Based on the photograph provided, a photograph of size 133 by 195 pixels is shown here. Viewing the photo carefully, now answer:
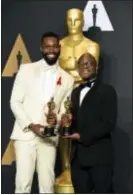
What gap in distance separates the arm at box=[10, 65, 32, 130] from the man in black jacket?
13.7 inches

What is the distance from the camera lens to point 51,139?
3059 mm

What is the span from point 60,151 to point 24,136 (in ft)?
2.45

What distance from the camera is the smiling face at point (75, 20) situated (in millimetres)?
3752

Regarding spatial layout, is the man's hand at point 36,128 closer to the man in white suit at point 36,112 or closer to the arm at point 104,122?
the man in white suit at point 36,112

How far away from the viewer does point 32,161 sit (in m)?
3.00

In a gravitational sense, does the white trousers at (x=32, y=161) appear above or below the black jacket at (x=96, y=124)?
below

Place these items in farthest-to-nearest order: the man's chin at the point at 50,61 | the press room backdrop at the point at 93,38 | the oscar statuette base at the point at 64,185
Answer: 1. the press room backdrop at the point at 93,38
2. the oscar statuette base at the point at 64,185
3. the man's chin at the point at 50,61

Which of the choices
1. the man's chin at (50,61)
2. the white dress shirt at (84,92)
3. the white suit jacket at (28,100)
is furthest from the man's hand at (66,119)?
the man's chin at (50,61)

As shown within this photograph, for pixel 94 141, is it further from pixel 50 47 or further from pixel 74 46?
pixel 74 46

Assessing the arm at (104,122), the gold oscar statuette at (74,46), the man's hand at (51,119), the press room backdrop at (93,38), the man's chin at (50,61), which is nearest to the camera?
the arm at (104,122)

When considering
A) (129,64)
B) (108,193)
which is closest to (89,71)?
Answer: (108,193)

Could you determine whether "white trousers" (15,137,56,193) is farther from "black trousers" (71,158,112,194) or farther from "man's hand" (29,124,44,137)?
"black trousers" (71,158,112,194)

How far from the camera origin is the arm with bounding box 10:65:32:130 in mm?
2945

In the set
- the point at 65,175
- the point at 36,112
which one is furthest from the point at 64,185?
the point at 36,112
